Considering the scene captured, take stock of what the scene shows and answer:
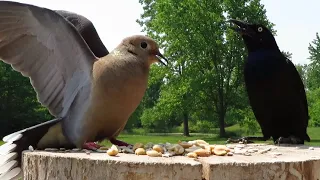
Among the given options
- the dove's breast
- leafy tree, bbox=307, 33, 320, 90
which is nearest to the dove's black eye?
the dove's breast

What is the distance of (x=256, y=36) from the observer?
4031mm

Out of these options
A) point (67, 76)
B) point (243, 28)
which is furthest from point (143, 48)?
point (243, 28)

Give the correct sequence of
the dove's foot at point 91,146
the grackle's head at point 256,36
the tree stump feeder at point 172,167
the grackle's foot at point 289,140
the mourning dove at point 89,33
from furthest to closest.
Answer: the grackle's head at point 256,36 < the grackle's foot at point 289,140 < the mourning dove at point 89,33 < the dove's foot at point 91,146 < the tree stump feeder at point 172,167

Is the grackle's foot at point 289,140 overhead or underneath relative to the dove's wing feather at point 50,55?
underneath

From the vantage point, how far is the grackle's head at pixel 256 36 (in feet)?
13.1

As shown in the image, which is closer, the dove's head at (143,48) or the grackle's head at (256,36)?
the dove's head at (143,48)

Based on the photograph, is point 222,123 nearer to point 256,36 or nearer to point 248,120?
point 248,120

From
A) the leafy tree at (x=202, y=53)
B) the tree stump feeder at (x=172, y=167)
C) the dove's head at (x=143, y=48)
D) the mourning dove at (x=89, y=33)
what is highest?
the leafy tree at (x=202, y=53)

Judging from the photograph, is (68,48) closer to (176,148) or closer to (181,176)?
(176,148)

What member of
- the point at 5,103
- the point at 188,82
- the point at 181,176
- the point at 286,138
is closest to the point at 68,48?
the point at 181,176

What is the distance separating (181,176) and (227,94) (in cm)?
2152

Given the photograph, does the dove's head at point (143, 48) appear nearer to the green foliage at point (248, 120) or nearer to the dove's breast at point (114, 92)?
the dove's breast at point (114, 92)

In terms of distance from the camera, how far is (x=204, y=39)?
23.4 metres

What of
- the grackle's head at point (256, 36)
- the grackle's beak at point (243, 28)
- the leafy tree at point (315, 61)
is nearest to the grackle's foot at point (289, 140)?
the grackle's head at point (256, 36)
